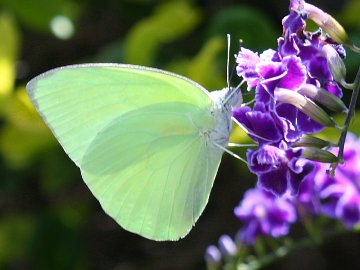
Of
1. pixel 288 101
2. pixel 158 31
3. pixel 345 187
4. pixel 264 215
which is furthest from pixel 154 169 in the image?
pixel 158 31

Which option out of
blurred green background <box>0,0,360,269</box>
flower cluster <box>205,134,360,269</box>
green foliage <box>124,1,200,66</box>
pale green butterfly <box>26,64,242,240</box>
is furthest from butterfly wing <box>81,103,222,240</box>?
green foliage <box>124,1,200,66</box>

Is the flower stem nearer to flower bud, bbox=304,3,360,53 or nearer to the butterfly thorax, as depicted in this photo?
flower bud, bbox=304,3,360,53

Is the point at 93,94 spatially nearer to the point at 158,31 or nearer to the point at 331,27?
the point at 331,27

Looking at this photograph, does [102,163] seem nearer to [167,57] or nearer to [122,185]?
[122,185]

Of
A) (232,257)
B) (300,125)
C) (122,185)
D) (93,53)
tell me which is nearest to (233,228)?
(93,53)

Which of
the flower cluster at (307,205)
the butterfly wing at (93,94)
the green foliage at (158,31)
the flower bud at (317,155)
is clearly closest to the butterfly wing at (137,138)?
the butterfly wing at (93,94)

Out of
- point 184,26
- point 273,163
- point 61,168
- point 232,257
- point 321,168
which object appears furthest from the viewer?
point 61,168
